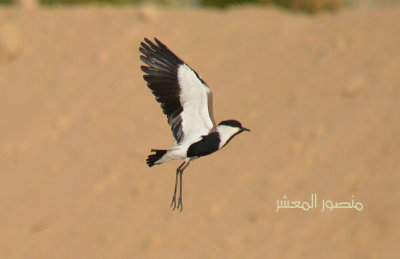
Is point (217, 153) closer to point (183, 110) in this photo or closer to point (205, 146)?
point (183, 110)

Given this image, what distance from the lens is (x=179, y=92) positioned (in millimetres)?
10133

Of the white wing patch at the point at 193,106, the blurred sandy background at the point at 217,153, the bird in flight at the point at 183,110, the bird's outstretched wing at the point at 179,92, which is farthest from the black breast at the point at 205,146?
the blurred sandy background at the point at 217,153

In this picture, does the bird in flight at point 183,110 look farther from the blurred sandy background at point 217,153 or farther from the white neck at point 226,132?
the blurred sandy background at point 217,153

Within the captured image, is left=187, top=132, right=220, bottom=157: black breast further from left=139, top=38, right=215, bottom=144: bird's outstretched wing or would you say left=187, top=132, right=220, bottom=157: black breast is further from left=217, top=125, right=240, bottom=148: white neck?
left=139, top=38, right=215, bottom=144: bird's outstretched wing

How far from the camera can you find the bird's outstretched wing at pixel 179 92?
32.0 ft

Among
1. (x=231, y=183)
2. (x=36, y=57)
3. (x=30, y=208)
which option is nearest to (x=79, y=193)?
(x=30, y=208)

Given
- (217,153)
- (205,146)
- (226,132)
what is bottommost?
(217,153)

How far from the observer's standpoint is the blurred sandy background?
19.7 m

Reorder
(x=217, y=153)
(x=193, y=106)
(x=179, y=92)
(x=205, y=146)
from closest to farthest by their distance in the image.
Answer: (x=205, y=146) < (x=193, y=106) < (x=179, y=92) < (x=217, y=153)

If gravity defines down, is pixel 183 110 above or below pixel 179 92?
below

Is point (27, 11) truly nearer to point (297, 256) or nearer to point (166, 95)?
point (297, 256)

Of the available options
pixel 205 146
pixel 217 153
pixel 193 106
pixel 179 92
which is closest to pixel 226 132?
pixel 205 146

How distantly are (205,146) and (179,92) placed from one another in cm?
107

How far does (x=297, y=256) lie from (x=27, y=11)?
36.9ft
